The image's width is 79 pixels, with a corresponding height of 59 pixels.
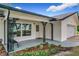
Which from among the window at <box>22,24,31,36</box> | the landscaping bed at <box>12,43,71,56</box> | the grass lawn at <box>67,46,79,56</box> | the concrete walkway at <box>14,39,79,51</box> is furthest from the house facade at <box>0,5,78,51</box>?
the grass lawn at <box>67,46,79,56</box>

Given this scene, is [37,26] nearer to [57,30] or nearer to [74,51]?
[57,30]

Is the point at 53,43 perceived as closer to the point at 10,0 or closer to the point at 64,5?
the point at 64,5

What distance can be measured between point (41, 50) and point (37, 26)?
806 millimetres

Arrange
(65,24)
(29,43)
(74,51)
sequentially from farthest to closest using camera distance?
(65,24)
(29,43)
(74,51)

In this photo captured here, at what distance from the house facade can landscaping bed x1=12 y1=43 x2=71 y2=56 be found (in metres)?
0.26

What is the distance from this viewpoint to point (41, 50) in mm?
6742

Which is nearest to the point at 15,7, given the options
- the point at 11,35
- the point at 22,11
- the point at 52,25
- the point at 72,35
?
the point at 22,11

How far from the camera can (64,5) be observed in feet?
21.5

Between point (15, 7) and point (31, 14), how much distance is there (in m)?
0.54

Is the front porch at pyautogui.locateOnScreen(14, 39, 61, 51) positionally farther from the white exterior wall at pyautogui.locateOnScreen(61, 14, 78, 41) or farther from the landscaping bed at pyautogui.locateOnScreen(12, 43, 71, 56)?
the white exterior wall at pyautogui.locateOnScreen(61, 14, 78, 41)

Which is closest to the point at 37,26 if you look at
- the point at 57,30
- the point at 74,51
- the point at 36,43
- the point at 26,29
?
the point at 26,29

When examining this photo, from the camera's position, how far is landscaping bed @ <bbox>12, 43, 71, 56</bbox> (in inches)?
263

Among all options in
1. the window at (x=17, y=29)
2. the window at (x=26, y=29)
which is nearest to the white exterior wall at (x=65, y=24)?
the window at (x=26, y=29)

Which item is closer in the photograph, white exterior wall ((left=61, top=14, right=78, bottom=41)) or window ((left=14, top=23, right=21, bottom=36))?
window ((left=14, top=23, right=21, bottom=36))
